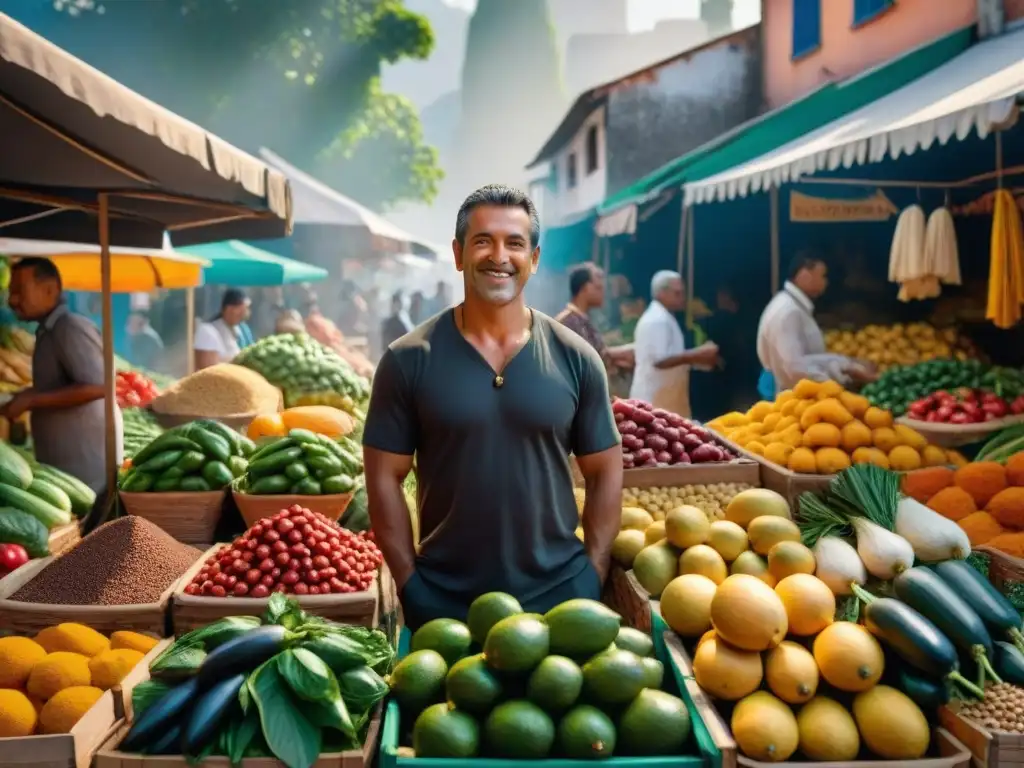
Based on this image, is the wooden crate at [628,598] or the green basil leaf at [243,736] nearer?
the green basil leaf at [243,736]

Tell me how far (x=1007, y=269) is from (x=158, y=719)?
260 inches

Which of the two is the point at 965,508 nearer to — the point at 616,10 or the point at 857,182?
the point at 857,182

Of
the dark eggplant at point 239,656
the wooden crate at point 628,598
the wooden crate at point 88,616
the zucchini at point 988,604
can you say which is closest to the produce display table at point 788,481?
the wooden crate at point 628,598

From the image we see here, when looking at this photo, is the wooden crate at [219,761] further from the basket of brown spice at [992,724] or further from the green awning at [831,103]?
the green awning at [831,103]

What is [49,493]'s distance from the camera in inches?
178

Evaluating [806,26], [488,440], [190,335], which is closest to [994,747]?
[488,440]

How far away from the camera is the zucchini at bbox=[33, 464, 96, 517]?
472 cm

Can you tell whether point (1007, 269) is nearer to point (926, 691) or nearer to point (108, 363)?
point (926, 691)

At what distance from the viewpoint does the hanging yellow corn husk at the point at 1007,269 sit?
22.4ft

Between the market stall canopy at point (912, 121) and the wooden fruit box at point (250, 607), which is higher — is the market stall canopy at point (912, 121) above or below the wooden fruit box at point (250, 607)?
above

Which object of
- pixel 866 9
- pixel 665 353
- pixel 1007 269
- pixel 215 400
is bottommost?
pixel 215 400

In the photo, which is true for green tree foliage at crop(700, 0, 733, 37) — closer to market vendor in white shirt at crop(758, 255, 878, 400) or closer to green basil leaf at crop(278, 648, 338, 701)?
market vendor in white shirt at crop(758, 255, 878, 400)

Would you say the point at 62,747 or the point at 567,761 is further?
the point at 62,747

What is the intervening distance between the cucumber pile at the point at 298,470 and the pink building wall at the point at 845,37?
8445 mm
